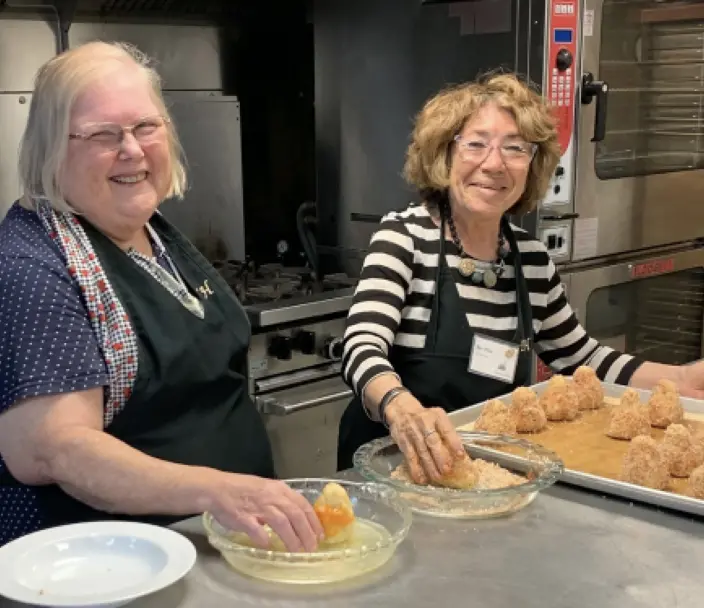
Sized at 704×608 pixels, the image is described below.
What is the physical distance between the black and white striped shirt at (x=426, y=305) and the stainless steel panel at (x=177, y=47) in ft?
3.92

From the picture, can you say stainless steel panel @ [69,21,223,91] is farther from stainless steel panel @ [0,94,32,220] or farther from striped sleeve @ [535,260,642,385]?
striped sleeve @ [535,260,642,385]

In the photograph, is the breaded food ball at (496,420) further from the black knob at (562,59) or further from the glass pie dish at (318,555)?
the black knob at (562,59)

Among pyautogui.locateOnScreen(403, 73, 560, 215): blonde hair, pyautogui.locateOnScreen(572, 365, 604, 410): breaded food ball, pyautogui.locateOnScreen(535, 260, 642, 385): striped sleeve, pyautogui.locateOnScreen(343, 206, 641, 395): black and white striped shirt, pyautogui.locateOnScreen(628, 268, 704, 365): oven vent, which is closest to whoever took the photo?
pyautogui.locateOnScreen(572, 365, 604, 410): breaded food ball

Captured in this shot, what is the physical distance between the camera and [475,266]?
6.17ft

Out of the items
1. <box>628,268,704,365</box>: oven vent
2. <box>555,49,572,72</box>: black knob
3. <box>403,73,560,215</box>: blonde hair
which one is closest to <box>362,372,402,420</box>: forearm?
<box>403,73,560,215</box>: blonde hair

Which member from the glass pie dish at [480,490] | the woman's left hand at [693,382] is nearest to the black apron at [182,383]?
the glass pie dish at [480,490]

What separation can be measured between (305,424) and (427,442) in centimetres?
129

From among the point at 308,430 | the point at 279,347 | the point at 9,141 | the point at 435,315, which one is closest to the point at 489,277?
the point at 435,315

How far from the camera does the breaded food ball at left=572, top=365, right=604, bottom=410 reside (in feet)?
5.40

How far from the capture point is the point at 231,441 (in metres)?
1.54

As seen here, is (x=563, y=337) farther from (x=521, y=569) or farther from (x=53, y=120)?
(x=53, y=120)

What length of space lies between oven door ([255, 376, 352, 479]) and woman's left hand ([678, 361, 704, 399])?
1.02m

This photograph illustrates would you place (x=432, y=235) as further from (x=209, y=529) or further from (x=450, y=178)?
(x=209, y=529)

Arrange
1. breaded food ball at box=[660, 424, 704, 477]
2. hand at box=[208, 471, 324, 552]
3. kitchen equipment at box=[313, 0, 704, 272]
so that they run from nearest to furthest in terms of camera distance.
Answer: hand at box=[208, 471, 324, 552], breaded food ball at box=[660, 424, 704, 477], kitchen equipment at box=[313, 0, 704, 272]
